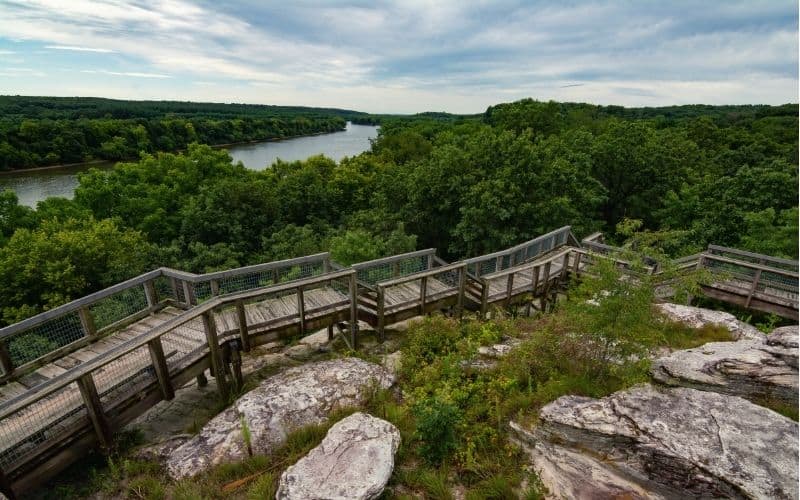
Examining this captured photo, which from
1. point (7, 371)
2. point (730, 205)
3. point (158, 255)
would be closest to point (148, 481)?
point (7, 371)

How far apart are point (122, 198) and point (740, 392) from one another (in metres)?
28.7

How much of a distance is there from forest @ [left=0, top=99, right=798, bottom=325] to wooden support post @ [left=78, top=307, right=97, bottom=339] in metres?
7.97

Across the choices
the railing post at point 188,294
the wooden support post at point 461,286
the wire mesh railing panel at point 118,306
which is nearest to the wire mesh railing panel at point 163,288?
the wire mesh railing panel at point 118,306

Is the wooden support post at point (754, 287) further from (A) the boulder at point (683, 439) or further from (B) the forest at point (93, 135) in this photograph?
(B) the forest at point (93, 135)

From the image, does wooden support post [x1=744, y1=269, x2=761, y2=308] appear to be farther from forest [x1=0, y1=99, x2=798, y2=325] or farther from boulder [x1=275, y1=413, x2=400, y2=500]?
boulder [x1=275, y1=413, x2=400, y2=500]

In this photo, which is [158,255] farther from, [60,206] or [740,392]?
[740,392]

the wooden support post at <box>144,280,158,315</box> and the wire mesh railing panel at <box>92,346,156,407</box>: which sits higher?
the wooden support post at <box>144,280,158,315</box>

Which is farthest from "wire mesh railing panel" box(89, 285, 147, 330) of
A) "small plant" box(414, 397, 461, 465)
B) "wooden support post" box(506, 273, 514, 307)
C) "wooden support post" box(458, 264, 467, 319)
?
"wooden support post" box(506, 273, 514, 307)

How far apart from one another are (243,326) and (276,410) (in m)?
1.92

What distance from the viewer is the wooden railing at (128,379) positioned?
4.73 meters

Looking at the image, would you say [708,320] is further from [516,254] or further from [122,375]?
[122,375]

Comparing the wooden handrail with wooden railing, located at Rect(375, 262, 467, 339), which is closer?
the wooden handrail

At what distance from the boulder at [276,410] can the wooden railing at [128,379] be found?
39.3 inches

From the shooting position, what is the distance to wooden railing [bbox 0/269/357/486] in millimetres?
4727
